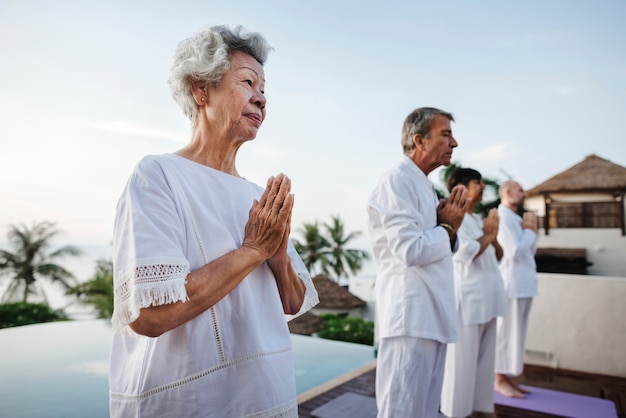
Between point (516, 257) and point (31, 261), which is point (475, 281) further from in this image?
point (31, 261)

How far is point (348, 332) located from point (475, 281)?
10.6 meters

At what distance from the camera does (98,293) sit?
1725cm

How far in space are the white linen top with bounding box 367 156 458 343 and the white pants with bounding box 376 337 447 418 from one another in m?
0.07

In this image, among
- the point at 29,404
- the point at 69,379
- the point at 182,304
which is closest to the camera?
the point at 182,304

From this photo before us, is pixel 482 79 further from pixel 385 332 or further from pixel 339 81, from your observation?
pixel 385 332

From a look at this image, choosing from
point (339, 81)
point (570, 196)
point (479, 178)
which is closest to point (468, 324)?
point (479, 178)

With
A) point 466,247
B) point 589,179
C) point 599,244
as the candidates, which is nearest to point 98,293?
point 466,247

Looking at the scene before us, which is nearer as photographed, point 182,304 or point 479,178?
point 182,304

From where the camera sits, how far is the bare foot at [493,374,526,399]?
3799 mm

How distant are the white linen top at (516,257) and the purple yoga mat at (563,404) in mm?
901

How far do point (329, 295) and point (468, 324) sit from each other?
17.3 meters

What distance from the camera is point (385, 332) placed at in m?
2.04

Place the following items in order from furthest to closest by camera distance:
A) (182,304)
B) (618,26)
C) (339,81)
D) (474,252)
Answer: (339,81), (618,26), (474,252), (182,304)

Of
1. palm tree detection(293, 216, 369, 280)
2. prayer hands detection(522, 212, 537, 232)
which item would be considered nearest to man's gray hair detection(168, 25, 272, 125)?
prayer hands detection(522, 212, 537, 232)
